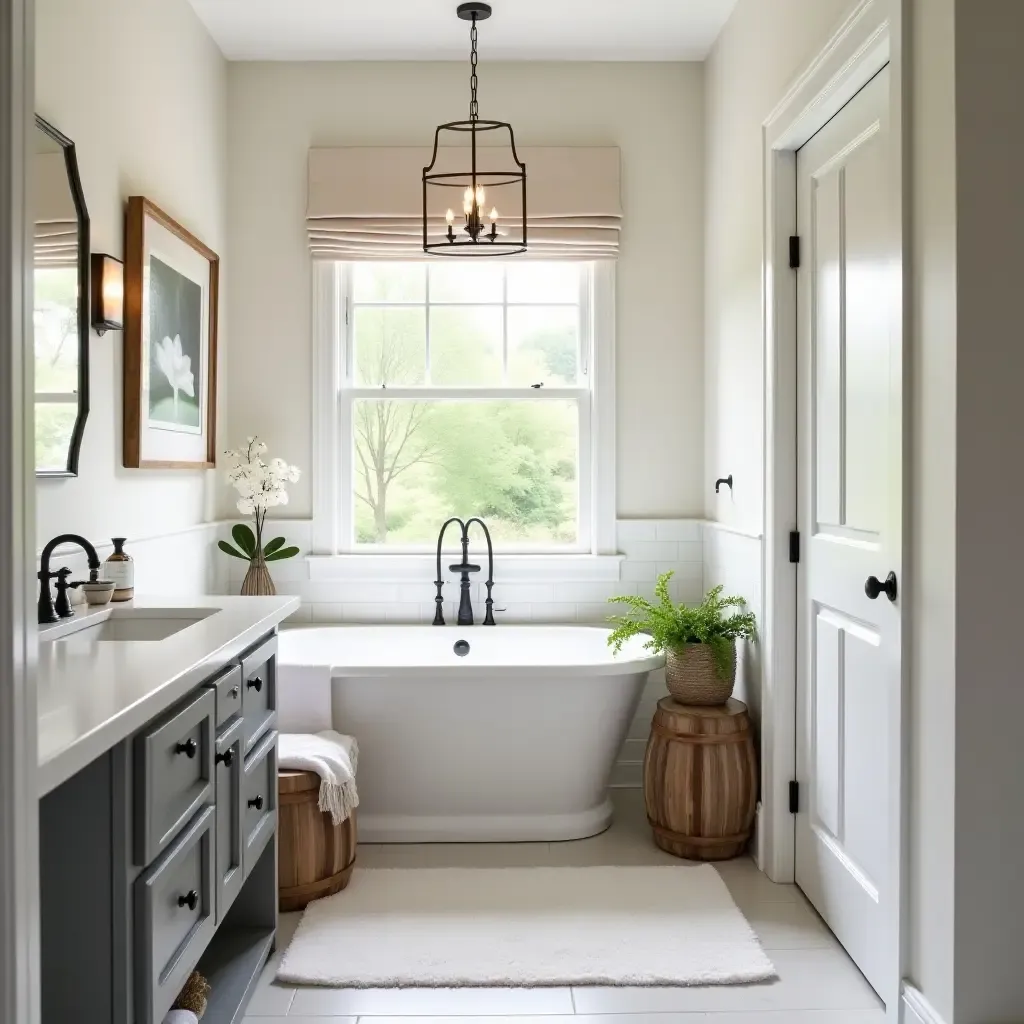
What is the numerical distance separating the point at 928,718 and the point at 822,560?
2.87 feet

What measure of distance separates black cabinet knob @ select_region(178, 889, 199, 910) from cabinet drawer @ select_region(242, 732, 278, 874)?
1.22 ft

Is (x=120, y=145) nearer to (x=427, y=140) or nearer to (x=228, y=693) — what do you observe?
(x=427, y=140)

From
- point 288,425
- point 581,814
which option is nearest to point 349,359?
point 288,425

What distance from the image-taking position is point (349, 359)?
13.9ft

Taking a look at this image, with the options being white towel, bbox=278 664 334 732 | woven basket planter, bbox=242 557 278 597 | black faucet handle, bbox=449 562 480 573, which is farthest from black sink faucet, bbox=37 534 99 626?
black faucet handle, bbox=449 562 480 573

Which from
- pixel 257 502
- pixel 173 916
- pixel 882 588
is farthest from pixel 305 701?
pixel 882 588

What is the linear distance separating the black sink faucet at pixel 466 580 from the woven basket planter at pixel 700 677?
37.0 inches

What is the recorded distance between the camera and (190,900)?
1.86 m

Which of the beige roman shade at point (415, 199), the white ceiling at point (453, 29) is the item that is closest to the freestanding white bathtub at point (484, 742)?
the beige roman shade at point (415, 199)

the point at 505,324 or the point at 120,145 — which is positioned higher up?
the point at 120,145

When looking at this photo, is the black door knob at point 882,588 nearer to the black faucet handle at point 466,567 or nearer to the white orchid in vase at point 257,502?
the black faucet handle at point 466,567

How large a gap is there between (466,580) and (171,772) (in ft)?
7.82
